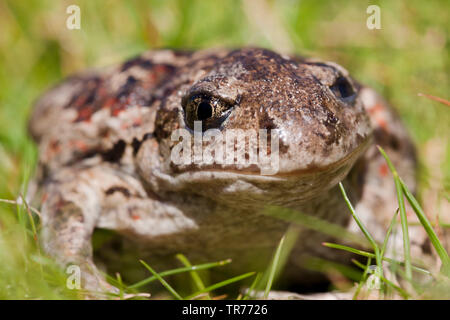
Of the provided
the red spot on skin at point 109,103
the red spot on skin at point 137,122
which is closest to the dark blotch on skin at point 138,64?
the red spot on skin at point 109,103

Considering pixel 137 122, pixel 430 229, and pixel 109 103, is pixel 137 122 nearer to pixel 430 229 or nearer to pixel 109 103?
pixel 109 103

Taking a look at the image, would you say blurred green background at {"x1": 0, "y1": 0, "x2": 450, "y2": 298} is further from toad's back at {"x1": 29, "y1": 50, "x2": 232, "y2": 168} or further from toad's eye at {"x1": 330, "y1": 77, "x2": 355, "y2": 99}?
toad's eye at {"x1": 330, "y1": 77, "x2": 355, "y2": 99}

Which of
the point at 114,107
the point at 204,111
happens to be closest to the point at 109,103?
the point at 114,107

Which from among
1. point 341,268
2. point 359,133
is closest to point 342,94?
point 359,133

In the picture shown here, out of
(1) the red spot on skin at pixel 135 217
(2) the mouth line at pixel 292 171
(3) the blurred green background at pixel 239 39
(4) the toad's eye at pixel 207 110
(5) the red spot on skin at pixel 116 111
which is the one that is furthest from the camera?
(3) the blurred green background at pixel 239 39

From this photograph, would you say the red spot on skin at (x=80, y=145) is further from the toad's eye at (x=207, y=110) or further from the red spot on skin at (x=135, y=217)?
the toad's eye at (x=207, y=110)

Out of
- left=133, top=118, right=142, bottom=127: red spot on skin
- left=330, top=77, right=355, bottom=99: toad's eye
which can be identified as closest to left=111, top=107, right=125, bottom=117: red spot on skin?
left=133, top=118, right=142, bottom=127: red spot on skin

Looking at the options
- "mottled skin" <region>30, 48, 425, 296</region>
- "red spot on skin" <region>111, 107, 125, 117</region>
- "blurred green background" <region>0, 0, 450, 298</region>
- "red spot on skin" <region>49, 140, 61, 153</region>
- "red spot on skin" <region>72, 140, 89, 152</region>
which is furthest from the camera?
"blurred green background" <region>0, 0, 450, 298</region>
